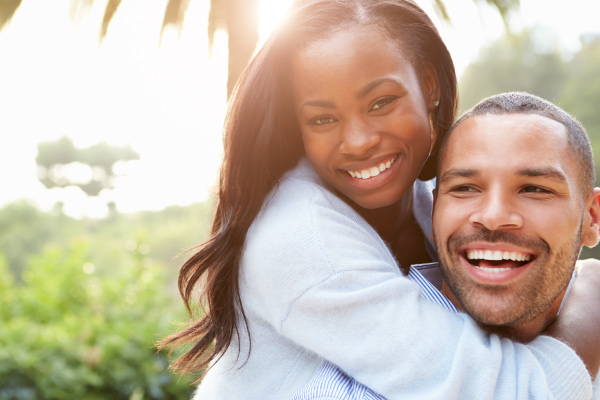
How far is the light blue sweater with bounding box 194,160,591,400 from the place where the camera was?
1689 mm

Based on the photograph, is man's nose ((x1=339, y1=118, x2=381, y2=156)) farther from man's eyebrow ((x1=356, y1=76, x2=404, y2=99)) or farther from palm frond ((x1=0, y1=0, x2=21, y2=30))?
palm frond ((x1=0, y1=0, x2=21, y2=30))

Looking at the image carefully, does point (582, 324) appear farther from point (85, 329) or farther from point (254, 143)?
point (85, 329)

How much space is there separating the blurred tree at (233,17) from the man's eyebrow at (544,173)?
2336mm

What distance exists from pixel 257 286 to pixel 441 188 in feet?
2.17

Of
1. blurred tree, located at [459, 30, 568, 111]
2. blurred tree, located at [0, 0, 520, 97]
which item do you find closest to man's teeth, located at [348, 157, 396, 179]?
blurred tree, located at [0, 0, 520, 97]

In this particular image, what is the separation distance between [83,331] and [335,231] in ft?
16.3

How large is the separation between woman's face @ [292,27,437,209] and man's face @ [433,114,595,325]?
321mm

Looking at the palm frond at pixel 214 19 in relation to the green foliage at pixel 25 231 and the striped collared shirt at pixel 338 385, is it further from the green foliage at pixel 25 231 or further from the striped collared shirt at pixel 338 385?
the green foliage at pixel 25 231

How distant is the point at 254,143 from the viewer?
7.43ft

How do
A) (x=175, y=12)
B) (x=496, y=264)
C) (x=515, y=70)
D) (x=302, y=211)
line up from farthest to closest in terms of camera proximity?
1. (x=515, y=70)
2. (x=175, y=12)
3. (x=302, y=211)
4. (x=496, y=264)

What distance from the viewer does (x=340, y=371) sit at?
6.06 feet

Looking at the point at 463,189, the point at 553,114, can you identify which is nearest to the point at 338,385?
the point at 463,189

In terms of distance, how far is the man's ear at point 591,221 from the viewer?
77.0 inches

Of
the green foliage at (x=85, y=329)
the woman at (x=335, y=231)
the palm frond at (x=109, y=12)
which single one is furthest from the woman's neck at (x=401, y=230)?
the palm frond at (x=109, y=12)
